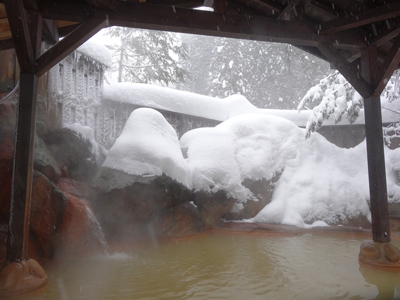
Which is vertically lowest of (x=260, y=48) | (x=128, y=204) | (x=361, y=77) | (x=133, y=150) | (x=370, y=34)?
(x=128, y=204)

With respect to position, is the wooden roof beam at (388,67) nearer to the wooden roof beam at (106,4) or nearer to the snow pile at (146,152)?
the wooden roof beam at (106,4)

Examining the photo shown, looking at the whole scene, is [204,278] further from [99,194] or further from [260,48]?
[260,48]

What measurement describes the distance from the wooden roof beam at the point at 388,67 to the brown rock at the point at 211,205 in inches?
172

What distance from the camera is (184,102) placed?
11016 mm

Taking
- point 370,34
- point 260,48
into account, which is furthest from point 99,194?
point 260,48

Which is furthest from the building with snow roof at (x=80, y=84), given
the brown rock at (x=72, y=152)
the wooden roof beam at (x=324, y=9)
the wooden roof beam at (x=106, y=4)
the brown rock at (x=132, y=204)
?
the wooden roof beam at (x=324, y=9)

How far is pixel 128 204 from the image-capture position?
6160 mm

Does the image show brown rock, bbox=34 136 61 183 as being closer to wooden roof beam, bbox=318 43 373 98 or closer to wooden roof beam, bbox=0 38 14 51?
wooden roof beam, bbox=0 38 14 51

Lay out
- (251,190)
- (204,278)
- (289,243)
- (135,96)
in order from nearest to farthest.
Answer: (204,278)
(289,243)
(251,190)
(135,96)

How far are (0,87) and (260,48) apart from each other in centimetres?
2207

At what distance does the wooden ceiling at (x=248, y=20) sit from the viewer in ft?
12.7

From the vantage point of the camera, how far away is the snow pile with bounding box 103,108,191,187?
6586 mm

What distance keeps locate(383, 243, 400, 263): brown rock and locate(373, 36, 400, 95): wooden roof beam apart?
234cm

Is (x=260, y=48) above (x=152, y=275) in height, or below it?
above
